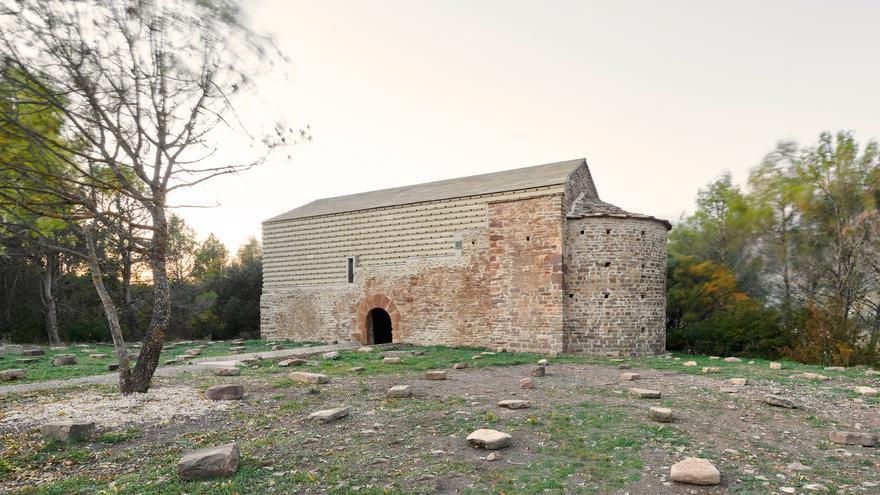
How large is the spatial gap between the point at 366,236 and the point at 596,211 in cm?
899

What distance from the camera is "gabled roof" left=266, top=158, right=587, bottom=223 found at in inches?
679

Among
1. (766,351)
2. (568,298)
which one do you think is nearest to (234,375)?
(568,298)

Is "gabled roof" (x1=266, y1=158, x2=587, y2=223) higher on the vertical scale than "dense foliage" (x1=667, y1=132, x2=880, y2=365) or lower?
higher

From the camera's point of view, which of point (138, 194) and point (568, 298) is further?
point (568, 298)

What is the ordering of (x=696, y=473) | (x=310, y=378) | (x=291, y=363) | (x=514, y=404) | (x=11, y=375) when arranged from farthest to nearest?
(x=291, y=363), (x=11, y=375), (x=310, y=378), (x=514, y=404), (x=696, y=473)

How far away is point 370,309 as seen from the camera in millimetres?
19578

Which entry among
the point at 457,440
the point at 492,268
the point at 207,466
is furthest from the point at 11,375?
the point at 492,268

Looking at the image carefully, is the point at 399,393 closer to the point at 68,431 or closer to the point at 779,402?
the point at 68,431

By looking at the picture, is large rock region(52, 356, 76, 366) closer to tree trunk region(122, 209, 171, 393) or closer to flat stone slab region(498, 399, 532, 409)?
tree trunk region(122, 209, 171, 393)

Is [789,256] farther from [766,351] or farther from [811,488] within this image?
[811,488]

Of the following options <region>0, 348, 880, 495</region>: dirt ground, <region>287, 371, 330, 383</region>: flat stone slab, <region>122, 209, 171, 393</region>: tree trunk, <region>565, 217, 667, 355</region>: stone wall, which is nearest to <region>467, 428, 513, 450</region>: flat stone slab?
<region>0, 348, 880, 495</region>: dirt ground

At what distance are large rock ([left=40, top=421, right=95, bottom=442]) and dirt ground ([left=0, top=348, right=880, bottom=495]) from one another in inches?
6.0

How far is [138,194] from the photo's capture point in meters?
8.04

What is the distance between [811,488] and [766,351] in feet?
46.7
